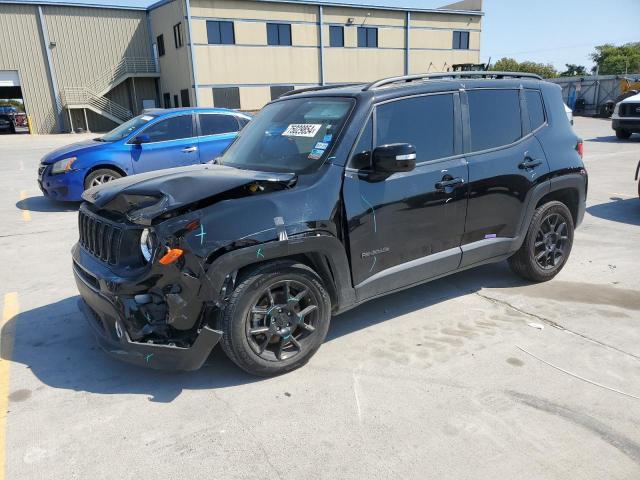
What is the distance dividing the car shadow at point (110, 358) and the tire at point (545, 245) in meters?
0.23

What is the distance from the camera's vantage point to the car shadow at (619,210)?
7398mm

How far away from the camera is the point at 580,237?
6.59m

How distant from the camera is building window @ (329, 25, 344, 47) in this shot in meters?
37.2

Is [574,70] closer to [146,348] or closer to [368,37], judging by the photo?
[368,37]

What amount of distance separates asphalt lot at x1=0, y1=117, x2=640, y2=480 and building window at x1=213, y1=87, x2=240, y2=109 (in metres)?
30.7

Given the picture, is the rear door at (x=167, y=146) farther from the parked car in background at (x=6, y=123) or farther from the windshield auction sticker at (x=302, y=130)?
the parked car in background at (x=6, y=123)

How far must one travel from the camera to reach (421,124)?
3895 millimetres

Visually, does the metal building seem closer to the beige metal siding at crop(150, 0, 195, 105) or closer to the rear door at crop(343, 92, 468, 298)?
the beige metal siding at crop(150, 0, 195, 105)

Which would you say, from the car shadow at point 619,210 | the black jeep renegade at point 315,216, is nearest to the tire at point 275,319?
the black jeep renegade at point 315,216

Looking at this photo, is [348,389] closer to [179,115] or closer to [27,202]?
[179,115]

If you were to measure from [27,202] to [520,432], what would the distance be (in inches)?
389

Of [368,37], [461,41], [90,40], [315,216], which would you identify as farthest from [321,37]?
[315,216]

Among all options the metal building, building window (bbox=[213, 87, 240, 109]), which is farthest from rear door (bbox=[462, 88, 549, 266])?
building window (bbox=[213, 87, 240, 109])

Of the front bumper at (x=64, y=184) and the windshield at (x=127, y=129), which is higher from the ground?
the windshield at (x=127, y=129)
